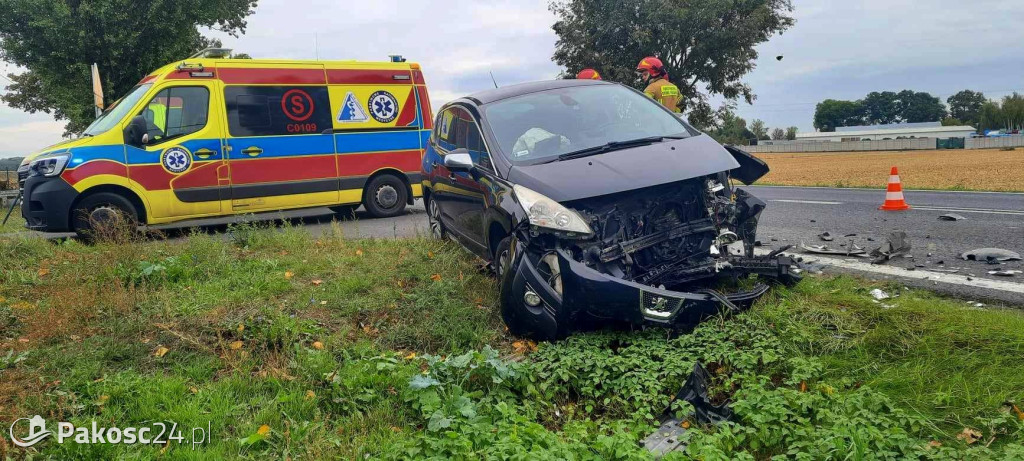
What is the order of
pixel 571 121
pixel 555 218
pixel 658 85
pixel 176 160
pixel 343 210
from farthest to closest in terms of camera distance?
pixel 343 210 → pixel 176 160 → pixel 658 85 → pixel 571 121 → pixel 555 218

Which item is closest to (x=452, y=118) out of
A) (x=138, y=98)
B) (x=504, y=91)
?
(x=504, y=91)

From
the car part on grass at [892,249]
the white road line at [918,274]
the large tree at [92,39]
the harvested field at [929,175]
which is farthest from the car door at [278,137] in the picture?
the large tree at [92,39]

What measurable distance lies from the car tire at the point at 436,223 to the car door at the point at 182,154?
3.76m

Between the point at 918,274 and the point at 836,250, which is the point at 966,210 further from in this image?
the point at 918,274

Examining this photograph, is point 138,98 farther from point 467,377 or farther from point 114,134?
point 467,377

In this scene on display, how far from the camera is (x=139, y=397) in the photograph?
11.6 ft

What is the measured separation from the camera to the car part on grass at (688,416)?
3.08 m

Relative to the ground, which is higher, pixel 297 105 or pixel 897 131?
pixel 897 131

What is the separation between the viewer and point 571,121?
5.35 metres

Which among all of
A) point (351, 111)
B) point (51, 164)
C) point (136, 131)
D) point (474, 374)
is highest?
point (351, 111)

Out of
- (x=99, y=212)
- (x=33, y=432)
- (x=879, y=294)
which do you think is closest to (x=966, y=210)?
(x=879, y=294)

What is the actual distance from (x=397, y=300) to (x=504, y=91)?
2063 mm

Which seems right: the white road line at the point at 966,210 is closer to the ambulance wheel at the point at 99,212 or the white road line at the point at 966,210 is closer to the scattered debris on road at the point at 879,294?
the scattered debris on road at the point at 879,294

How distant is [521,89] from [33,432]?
160 inches
